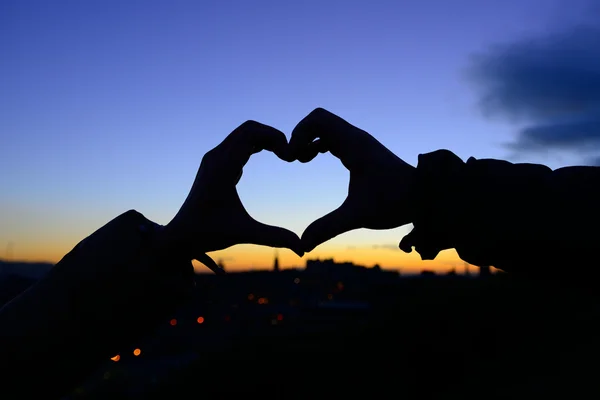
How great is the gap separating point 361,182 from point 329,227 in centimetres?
24

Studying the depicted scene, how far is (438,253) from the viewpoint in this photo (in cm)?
238

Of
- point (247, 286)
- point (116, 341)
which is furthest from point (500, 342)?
point (247, 286)

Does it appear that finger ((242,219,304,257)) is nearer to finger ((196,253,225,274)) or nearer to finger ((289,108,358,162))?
finger ((196,253,225,274))

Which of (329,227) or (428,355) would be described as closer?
(329,227)

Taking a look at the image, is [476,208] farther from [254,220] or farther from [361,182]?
[254,220]

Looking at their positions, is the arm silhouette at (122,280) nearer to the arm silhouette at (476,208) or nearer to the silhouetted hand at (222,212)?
the silhouetted hand at (222,212)

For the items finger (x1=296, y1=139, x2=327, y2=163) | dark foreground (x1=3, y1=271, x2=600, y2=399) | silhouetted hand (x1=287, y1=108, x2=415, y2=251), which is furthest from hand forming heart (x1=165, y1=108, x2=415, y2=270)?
dark foreground (x1=3, y1=271, x2=600, y2=399)

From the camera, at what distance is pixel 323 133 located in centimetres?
258

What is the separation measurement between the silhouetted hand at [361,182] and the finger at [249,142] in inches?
2.6

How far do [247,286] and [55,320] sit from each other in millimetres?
→ 83650

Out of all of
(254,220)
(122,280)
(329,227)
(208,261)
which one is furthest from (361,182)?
(122,280)

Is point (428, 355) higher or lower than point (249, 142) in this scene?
lower

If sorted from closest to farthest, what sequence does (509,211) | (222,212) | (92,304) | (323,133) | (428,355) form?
(509,211) → (92,304) → (222,212) → (323,133) → (428,355)

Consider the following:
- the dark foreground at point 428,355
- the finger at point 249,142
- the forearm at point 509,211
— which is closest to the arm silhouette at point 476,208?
the forearm at point 509,211
